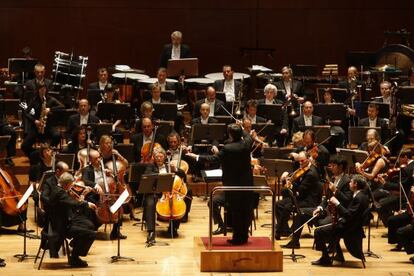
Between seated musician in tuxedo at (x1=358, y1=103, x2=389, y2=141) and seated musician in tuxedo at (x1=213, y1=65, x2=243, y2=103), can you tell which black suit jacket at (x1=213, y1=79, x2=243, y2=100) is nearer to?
seated musician in tuxedo at (x1=213, y1=65, x2=243, y2=103)

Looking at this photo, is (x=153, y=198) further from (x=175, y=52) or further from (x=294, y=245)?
(x=175, y=52)

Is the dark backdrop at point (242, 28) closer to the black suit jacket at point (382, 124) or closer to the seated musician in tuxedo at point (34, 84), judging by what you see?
the seated musician in tuxedo at point (34, 84)

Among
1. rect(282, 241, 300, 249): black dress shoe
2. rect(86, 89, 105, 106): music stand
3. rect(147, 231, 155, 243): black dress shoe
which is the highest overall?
rect(86, 89, 105, 106): music stand

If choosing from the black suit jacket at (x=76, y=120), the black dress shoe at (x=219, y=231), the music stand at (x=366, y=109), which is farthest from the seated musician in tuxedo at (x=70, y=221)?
the music stand at (x=366, y=109)

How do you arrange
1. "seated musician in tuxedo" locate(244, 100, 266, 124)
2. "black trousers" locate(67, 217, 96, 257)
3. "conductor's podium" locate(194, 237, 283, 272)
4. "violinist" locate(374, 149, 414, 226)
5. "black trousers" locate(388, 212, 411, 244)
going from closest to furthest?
"conductor's podium" locate(194, 237, 283, 272)
"black trousers" locate(67, 217, 96, 257)
"black trousers" locate(388, 212, 411, 244)
"violinist" locate(374, 149, 414, 226)
"seated musician in tuxedo" locate(244, 100, 266, 124)

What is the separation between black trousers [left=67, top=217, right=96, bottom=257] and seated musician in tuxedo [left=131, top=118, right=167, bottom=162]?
249 cm

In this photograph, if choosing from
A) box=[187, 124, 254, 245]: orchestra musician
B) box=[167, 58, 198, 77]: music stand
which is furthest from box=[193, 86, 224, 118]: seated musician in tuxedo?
box=[187, 124, 254, 245]: orchestra musician

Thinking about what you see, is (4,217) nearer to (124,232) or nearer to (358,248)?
(124,232)

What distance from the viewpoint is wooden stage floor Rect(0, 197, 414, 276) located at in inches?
410

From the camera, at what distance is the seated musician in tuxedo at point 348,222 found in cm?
1050

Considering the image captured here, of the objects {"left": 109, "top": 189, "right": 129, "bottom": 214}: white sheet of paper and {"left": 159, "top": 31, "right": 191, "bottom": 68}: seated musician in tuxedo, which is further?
{"left": 159, "top": 31, "right": 191, "bottom": 68}: seated musician in tuxedo

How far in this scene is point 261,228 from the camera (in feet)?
40.3

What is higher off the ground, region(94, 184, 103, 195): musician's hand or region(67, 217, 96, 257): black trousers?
region(94, 184, 103, 195): musician's hand

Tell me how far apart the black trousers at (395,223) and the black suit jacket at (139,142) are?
10.9 feet
